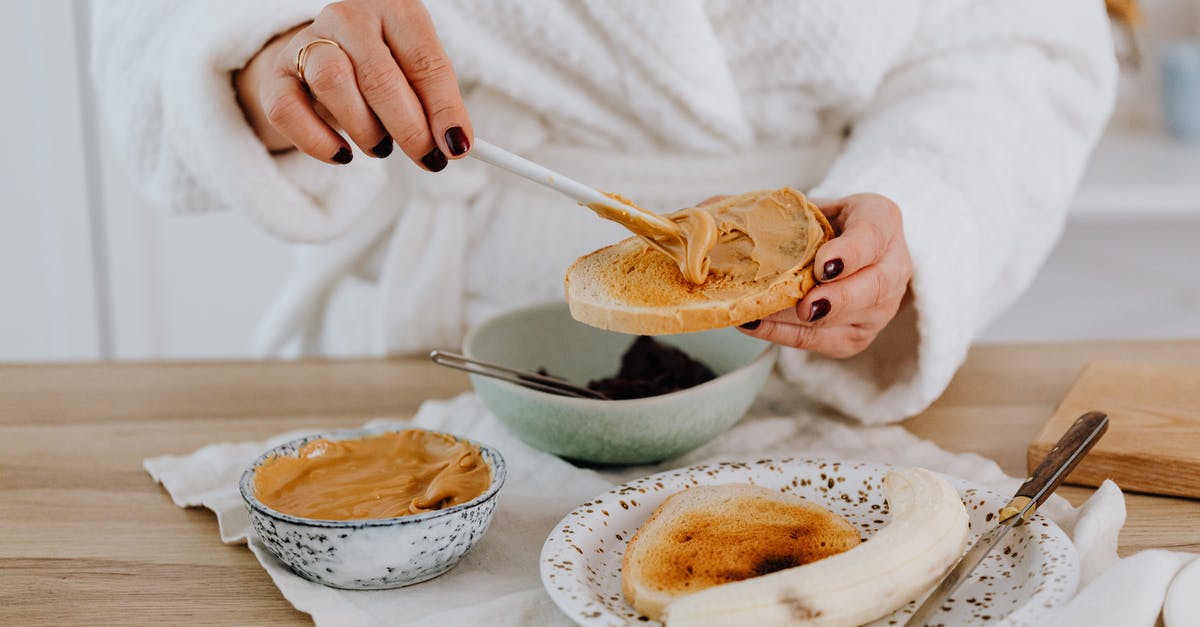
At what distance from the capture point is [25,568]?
664mm

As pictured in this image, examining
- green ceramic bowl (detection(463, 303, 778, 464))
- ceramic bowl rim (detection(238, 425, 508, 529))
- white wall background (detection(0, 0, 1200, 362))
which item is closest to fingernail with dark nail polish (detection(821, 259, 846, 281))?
green ceramic bowl (detection(463, 303, 778, 464))

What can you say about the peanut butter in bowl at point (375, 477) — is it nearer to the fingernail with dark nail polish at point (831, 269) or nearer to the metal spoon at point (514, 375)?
the metal spoon at point (514, 375)

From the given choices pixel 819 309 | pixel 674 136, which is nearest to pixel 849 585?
pixel 819 309

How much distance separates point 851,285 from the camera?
0.69 metres

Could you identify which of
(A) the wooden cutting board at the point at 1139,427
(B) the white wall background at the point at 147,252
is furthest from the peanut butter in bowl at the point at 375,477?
(B) the white wall background at the point at 147,252

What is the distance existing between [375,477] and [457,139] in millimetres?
210

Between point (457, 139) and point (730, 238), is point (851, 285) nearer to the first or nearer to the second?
point (730, 238)

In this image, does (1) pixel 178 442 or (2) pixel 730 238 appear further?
(1) pixel 178 442

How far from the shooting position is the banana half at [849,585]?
20.2 inches

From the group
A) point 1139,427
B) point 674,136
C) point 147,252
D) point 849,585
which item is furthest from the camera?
point 147,252

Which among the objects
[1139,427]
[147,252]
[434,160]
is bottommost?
[147,252]

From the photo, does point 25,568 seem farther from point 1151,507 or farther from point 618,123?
point 1151,507

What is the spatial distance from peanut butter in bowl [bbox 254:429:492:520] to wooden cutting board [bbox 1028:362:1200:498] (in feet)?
1.30

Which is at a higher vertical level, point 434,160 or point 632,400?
point 434,160
